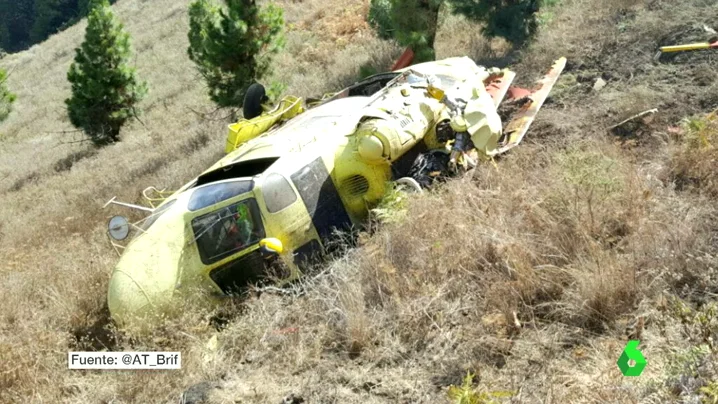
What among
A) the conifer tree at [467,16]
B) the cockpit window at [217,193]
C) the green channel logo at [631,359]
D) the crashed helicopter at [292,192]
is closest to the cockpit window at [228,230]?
the crashed helicopter at [292,192]

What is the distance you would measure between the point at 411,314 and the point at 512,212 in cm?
157

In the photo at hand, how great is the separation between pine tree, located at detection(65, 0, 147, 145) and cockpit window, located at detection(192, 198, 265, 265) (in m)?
16.2

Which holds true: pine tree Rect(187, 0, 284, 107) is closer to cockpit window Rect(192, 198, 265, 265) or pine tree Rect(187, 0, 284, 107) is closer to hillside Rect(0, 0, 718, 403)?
hillside Rect(0, 0, 718, 403)

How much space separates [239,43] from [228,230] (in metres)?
9.45

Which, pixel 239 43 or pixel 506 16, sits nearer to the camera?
pixel 506 16

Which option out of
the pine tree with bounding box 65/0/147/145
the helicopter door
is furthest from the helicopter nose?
the pine tree with bounding box 65/0/147/145

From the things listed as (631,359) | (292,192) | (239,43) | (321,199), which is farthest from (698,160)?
(239,43)

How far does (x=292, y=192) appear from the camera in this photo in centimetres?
623

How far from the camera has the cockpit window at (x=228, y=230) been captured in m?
5.99

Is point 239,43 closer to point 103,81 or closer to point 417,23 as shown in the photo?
point 417,23

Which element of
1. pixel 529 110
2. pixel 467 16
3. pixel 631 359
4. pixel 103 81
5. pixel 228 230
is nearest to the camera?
pixel 631 359

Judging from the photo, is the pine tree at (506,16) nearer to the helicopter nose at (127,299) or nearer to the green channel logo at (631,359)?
the helicopter nose at (127,299)

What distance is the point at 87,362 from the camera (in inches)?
220

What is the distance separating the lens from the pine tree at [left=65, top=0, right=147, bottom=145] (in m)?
20.0
